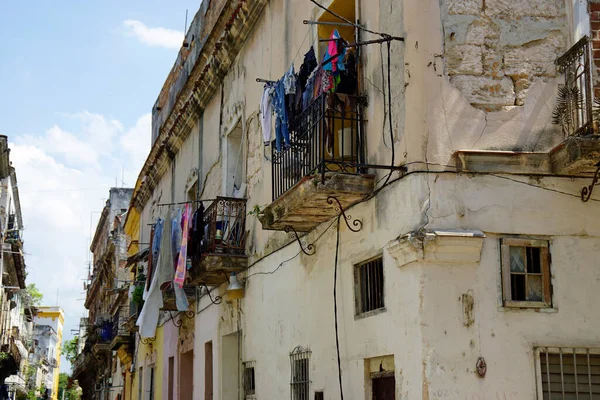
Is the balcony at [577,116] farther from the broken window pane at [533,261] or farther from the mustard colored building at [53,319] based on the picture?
the mustard colored building at [53,319]

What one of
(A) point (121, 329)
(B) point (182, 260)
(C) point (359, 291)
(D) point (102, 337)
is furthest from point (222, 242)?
(D) point (102, 337)

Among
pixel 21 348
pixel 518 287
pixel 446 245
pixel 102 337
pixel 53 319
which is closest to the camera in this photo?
pixel 446 245

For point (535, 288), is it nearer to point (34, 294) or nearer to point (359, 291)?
point (359, 291)

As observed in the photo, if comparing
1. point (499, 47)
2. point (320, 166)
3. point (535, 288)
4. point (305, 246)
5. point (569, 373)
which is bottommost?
point (569, 373)

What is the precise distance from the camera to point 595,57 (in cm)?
757

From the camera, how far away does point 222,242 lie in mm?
12883

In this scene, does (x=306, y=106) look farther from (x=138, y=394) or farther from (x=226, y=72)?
(x=138, y=394)

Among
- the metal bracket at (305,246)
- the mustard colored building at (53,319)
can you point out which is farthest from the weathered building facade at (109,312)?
the mustard colored building at (53,319)

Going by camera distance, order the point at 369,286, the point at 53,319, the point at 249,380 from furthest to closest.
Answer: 1. the point at 53,319
2. the point at 249,380
3. the point at 369,286

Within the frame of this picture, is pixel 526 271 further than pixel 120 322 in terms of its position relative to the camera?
No

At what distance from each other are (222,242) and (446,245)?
625 cm

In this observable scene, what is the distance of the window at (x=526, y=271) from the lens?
733 centimetres

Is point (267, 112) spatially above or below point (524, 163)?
above

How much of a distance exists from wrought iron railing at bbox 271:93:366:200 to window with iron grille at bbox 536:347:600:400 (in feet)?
7.81
